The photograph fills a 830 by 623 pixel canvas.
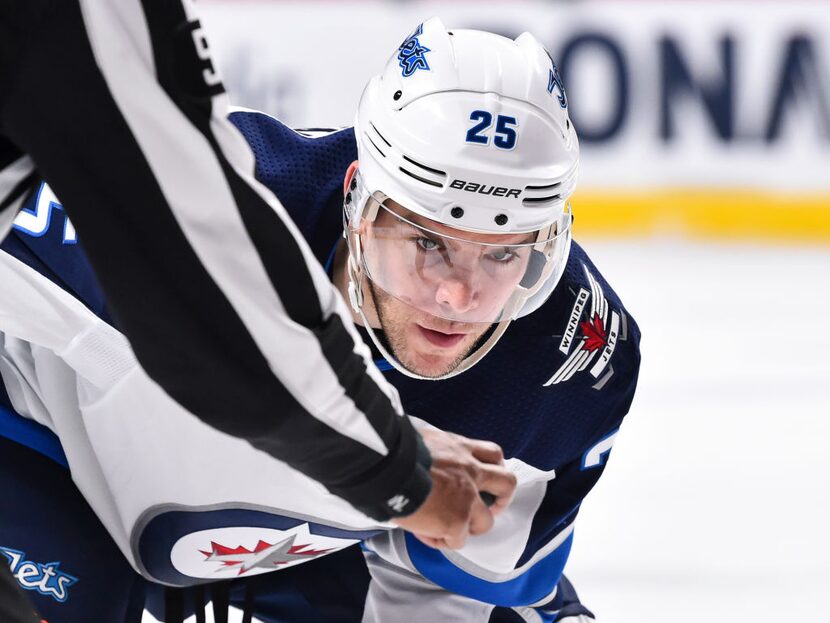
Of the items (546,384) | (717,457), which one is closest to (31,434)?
(546,384)

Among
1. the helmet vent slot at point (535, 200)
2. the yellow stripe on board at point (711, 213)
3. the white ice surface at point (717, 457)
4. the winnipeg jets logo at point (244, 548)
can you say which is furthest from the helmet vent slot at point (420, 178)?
the yellow stripe on board at point (711, 213)

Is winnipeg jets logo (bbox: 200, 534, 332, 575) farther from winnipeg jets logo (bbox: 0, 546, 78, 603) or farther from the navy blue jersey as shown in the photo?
the navy blue jersey

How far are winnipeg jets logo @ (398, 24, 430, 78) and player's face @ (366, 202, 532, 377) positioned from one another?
0.19 meters

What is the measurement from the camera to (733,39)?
4938mm

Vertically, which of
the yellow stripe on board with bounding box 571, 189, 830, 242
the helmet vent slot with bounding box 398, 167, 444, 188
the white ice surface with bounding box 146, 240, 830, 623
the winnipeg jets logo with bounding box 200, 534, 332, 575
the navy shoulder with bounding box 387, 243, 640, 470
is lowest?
the yellow stripe on board with bounding box 571, 189, 830, 242

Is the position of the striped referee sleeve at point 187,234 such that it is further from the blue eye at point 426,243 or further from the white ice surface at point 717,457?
the white ice surface at point 717,457

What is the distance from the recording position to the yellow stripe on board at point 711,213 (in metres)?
4.88

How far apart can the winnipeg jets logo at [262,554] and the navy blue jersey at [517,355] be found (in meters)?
0.32

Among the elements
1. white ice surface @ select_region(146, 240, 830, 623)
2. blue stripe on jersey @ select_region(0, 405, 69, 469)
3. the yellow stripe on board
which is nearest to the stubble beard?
blue stripe on jersey @ select_region(0, 405, 69, 469)

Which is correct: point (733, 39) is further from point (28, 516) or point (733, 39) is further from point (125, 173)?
point (125, 173)

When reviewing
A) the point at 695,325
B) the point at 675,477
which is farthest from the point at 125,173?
the point at 695,325

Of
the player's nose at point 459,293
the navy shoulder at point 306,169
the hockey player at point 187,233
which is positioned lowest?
the player's nose at point 459,293

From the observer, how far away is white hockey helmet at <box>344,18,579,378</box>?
5.31ft

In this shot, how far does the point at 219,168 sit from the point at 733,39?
14.1 feet
